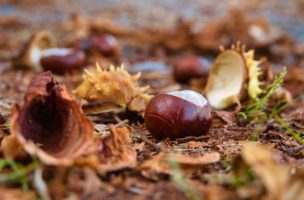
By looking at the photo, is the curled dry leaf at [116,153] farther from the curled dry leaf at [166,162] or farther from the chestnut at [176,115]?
the chestnut at [176,115]

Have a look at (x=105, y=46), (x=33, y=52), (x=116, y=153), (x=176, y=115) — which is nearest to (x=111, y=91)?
(x=176, y=115)

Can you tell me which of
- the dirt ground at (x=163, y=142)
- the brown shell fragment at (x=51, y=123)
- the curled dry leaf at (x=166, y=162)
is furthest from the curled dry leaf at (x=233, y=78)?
the brown shell fragment at (x=51, y=123)

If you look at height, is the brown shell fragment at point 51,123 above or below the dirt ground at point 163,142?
above

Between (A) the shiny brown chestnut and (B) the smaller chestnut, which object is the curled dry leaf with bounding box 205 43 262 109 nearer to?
(A) the shiny brown chestnut

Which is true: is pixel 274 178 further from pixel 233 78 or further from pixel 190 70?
pixel 190 70

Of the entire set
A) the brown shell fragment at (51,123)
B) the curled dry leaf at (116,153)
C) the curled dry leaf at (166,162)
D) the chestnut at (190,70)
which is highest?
the brown shell fragment at (51,123)
